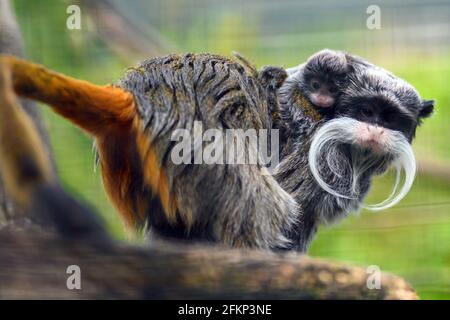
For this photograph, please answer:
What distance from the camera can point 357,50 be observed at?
3998 mm

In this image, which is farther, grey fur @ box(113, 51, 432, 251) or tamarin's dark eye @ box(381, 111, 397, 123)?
tamarin's dark eye @ box(381, 111, 397, 123)

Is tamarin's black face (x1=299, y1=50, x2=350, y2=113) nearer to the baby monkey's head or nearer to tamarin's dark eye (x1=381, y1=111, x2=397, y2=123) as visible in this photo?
the baby monkey's head

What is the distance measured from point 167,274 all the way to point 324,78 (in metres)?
1.16

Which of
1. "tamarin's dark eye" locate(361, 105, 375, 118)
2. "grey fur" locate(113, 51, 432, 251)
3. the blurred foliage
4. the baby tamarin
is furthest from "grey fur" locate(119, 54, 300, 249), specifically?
the blurred foliage

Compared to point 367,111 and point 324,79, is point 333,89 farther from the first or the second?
point 367,111

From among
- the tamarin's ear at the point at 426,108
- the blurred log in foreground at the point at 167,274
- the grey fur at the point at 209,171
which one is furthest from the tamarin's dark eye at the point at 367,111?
the blurred log in foreground at the point at 167,274

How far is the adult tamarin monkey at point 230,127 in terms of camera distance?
2594mm

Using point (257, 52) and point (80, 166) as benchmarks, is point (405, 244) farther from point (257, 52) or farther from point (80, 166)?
point (80, 166)

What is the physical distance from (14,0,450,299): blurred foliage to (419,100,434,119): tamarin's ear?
651 millimetres

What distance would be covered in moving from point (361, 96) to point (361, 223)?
1196 millimetres

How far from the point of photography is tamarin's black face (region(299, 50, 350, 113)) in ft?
10.0

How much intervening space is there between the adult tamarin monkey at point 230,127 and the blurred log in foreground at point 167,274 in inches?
12.2

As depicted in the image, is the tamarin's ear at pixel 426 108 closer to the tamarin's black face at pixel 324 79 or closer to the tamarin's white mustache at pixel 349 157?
the tamarin's white mustache at pixel 349 157

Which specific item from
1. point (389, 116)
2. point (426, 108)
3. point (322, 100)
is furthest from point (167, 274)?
point (426, 108)
